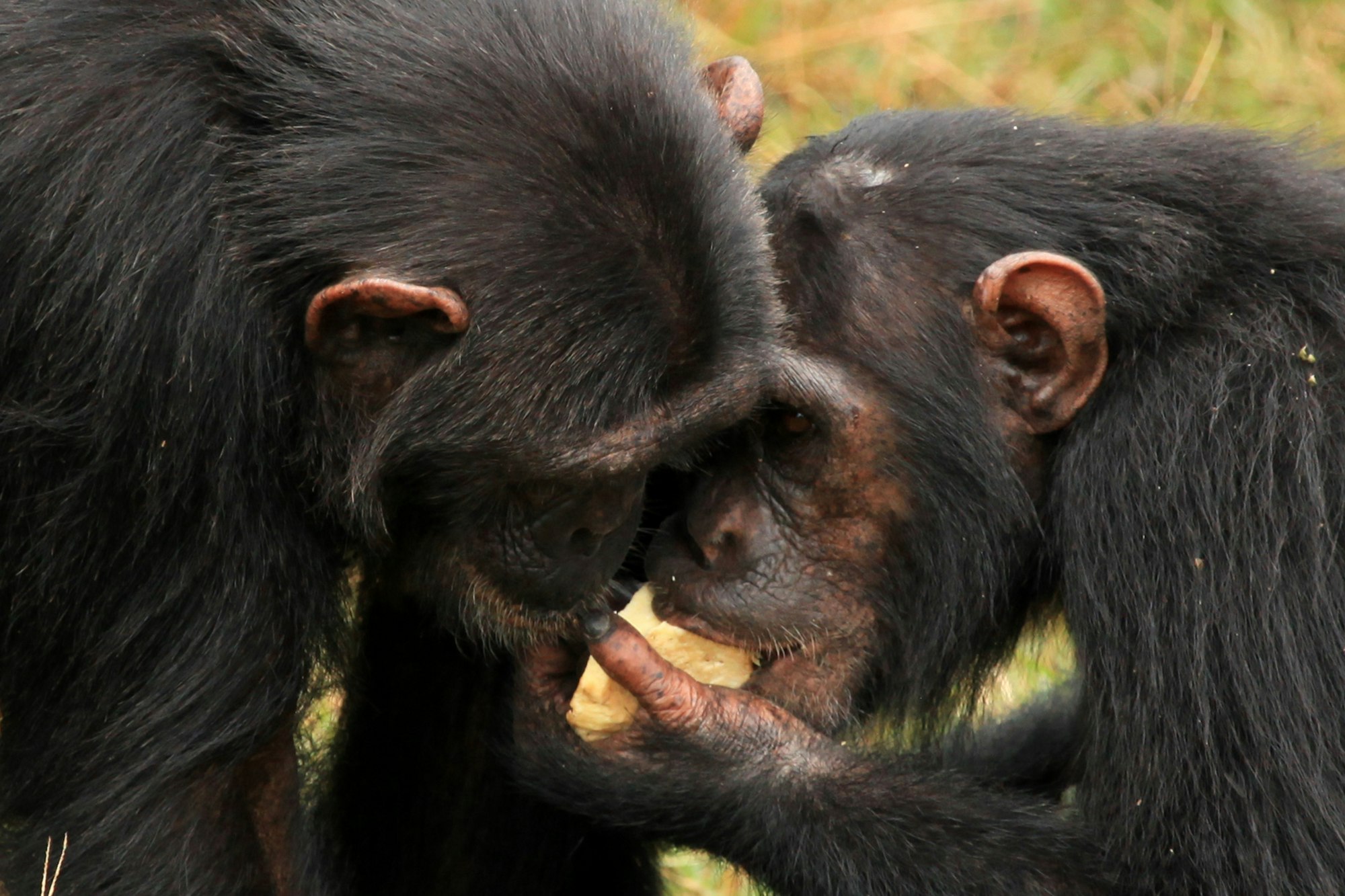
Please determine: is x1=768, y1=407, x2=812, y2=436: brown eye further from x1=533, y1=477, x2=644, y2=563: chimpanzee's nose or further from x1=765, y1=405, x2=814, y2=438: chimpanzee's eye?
x1=533, y1=477, x2=644, y2=563: chimpanzee's nose

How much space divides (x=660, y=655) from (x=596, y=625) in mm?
238

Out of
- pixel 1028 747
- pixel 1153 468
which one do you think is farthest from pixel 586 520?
pixel 1028 747

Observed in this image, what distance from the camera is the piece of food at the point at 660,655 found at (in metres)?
4.96

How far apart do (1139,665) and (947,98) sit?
531cm

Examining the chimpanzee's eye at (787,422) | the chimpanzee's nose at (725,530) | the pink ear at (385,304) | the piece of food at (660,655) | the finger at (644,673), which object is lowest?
the piece of food at (660,655)

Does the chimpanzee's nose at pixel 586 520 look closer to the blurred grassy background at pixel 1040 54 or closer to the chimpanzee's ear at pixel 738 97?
the chimpanzee's ear at pixel 738 97

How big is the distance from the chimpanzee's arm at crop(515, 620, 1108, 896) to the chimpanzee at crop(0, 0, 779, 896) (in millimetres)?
644

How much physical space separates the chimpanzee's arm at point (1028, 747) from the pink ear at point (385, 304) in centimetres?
231

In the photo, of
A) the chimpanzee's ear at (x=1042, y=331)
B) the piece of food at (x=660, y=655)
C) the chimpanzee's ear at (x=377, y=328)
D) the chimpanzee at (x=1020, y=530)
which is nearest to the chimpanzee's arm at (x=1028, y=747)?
the chimpanzee at (x=1020, y=530)

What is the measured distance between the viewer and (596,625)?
192 inches

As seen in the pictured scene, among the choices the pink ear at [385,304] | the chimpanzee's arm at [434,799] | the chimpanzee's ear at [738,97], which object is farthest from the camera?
the chimpanzee's arm at [434,799]

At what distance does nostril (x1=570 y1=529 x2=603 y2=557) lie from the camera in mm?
4746

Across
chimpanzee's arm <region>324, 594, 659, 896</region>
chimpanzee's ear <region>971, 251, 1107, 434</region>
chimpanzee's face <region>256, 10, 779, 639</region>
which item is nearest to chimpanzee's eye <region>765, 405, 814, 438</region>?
chimpanzee's face <region>256, 10, 779, 639</region>

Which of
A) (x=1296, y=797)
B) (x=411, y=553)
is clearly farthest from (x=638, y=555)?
(x=1296, y=797)
